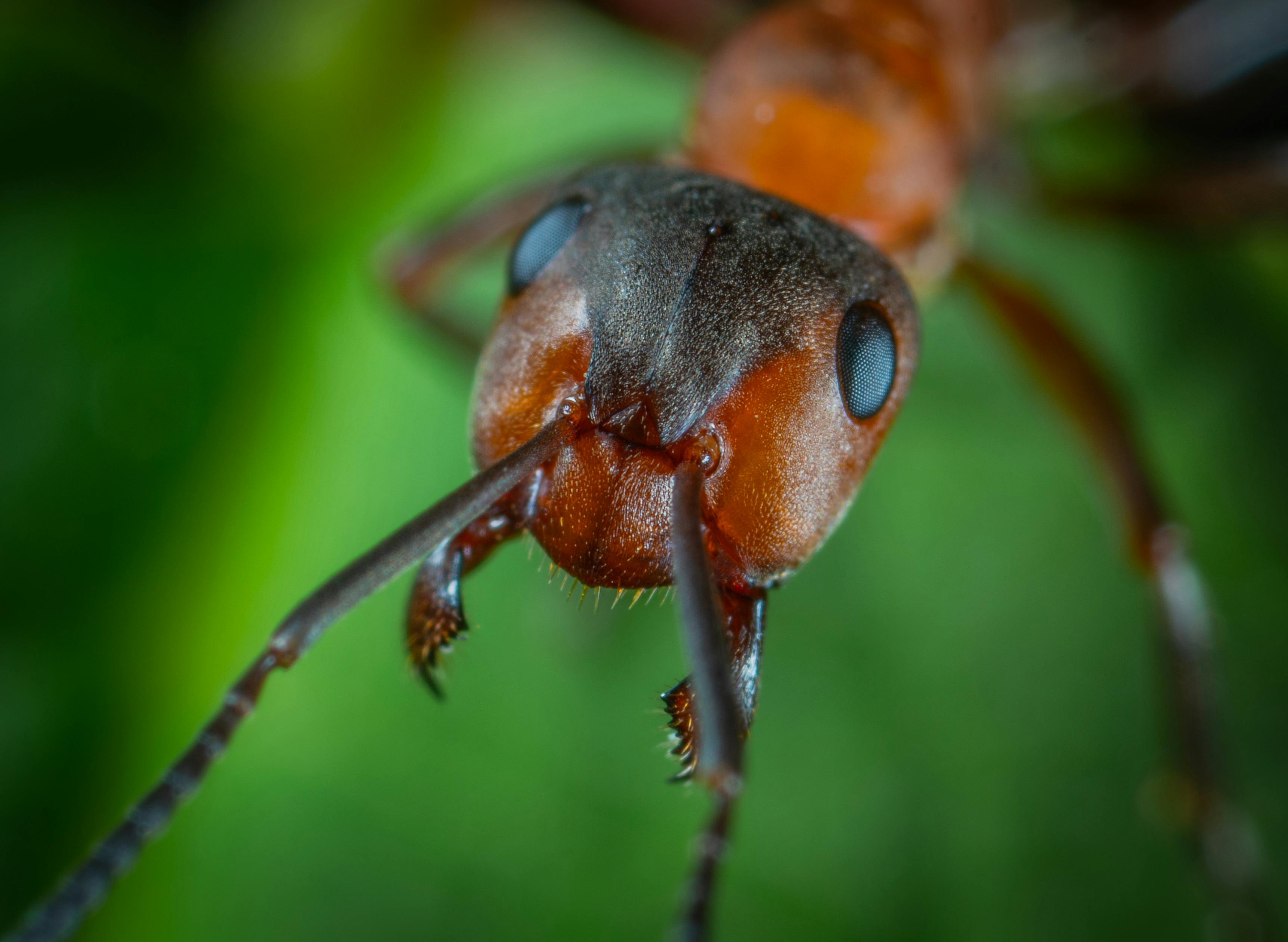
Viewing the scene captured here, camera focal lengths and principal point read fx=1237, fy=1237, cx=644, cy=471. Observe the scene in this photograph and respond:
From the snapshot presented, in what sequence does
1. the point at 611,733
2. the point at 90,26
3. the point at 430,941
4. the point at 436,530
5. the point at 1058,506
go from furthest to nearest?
the point at 90,26 → the point at 1058,506 → the point at 611,733 → the point at 430,941 → the point at 436,530

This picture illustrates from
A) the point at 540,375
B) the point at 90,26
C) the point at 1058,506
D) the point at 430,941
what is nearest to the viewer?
the point at 540,375

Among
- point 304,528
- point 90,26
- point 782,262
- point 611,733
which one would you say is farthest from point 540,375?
point 90,26

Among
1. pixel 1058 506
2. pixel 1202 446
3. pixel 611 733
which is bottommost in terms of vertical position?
pixel 611 733

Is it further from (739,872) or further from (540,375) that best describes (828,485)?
(739,872)

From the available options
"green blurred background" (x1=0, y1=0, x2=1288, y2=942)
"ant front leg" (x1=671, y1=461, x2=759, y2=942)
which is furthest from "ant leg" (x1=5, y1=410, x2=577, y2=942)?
"green blurred background" (x1=0, y1=0, x2=1288, y2=942)

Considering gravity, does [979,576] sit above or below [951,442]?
below

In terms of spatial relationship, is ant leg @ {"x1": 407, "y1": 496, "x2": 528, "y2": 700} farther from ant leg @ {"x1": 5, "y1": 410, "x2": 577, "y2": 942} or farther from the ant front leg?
the ant front leg
